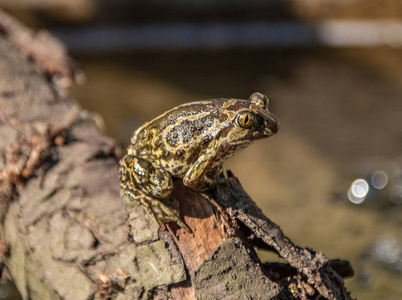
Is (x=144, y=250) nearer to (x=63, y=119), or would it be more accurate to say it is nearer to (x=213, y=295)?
(x=213, y=295)

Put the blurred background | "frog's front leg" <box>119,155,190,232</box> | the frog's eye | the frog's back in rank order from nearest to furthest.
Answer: "frog's front leg" <box>119,155,190,232</box> < the frog's eye < the frog's back < the blurred background

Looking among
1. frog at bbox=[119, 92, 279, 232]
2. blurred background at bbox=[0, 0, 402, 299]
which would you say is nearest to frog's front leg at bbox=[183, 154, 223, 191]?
frog at bbox=[119, 92, 279, 232]

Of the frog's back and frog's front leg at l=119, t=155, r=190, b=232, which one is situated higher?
the frog's back

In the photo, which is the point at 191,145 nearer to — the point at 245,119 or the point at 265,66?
the point at 245,119

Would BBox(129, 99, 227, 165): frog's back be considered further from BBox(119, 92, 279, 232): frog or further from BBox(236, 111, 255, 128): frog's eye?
BBox(236, 111, 255, 128): frog's eye

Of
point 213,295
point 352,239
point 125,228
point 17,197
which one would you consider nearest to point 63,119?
point 17,197

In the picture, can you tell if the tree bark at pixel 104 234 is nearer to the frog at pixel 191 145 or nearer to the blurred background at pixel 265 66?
the frog at pixel 191 145

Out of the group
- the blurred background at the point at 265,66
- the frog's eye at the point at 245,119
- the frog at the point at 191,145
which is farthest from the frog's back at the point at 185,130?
the blurred background at the point at 265,66

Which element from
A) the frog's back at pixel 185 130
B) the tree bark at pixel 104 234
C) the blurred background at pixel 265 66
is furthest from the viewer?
the blurred background at pixel 265 66
